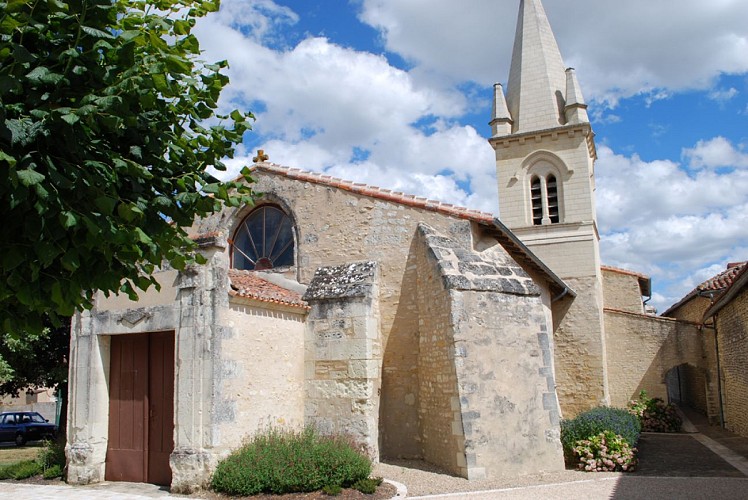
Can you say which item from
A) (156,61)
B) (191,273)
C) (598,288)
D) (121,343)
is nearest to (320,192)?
(191,273)

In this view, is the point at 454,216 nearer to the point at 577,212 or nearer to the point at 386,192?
the point at 386,192

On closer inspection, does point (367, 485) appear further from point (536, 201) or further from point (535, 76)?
point (535, 76)

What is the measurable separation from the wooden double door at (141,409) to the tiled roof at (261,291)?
4.99 feet

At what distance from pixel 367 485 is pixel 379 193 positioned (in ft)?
18.6

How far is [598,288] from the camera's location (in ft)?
62.3

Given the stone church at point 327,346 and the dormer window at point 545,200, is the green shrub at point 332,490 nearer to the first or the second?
the stone church at point 327,346

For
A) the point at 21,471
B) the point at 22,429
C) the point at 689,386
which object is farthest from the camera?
the point at 689,386

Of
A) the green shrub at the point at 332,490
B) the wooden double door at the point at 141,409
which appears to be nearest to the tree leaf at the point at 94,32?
the green shrub at the point at 332,490

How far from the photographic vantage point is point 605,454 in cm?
1100

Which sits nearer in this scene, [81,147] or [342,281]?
[81,147]

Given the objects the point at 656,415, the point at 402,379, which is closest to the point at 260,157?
the point at 402,379

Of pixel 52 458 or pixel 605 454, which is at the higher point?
pixel 52 458

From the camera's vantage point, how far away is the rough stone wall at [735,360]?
13945 mm

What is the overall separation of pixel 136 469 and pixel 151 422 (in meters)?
0.81
